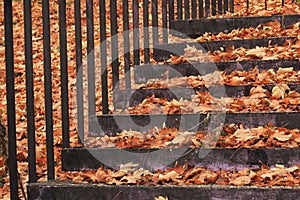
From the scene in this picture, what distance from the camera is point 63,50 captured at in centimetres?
311

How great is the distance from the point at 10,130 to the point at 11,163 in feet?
0.46

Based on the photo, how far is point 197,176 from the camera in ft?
9.16

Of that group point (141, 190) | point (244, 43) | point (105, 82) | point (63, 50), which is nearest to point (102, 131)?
point (105, 82)

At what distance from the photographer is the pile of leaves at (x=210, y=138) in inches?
117

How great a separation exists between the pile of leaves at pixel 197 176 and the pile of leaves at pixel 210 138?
0.17 m

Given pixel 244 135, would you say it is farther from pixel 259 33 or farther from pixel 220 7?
pixel 220 7

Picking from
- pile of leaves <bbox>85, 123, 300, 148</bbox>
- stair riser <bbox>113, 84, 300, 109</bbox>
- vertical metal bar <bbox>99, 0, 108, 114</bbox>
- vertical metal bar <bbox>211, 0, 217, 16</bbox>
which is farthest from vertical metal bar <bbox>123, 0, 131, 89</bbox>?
vertical metal bar <bbox>211, 0, 217, 16</bbox>

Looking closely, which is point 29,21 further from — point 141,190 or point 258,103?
point 258,103

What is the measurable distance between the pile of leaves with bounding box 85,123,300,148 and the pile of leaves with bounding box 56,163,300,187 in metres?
0.17

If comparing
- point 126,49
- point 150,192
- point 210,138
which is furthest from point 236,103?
point 150,192

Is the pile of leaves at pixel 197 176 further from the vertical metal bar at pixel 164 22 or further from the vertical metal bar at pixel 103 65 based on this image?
the vertical metal bar at pixel 164 22

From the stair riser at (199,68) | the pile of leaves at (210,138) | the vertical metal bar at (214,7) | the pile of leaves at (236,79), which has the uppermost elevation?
the vertical metal bar at (214,7)

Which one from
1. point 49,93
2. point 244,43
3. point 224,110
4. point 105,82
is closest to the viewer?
point 49,93

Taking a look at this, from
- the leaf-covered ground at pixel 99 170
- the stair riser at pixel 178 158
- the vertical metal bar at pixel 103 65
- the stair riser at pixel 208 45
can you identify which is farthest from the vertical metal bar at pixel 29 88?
the stair riser at pixel 208 45
